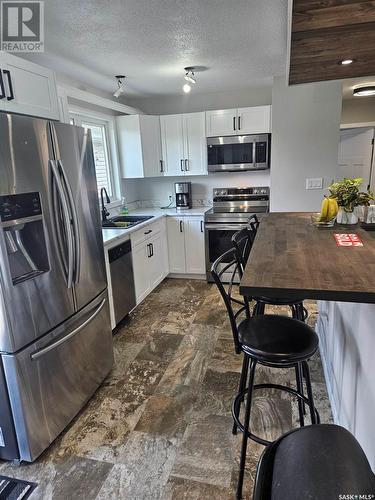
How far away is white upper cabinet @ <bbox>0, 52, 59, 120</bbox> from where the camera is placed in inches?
69.9

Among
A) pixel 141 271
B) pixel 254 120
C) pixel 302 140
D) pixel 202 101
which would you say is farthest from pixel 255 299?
pixel 202 101

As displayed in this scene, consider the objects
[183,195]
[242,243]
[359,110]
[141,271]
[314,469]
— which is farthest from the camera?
[359,110]

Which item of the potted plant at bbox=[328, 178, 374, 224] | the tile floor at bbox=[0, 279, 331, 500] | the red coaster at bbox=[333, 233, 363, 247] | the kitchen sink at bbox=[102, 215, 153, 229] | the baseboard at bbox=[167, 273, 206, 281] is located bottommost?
the tile floor at bbox=[0, 279, 331, 500]

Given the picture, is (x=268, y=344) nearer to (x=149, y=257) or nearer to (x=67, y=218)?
(x=67, y=218)

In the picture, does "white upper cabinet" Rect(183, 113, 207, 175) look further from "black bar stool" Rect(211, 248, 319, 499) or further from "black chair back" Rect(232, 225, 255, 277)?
"black bar stool" Rect(211, 248, 319, 499)

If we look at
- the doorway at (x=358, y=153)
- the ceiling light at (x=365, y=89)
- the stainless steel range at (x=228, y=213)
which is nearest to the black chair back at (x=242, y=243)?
the stainless steel range at (x=228, y=213)

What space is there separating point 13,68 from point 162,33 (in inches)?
40.9

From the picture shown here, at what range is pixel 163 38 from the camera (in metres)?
2.34

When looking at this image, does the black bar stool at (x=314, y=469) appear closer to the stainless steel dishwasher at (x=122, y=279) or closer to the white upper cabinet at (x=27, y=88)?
the white upper cabinet at (x=27, y=88)

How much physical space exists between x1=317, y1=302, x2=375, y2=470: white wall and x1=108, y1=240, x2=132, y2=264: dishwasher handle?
1811mm

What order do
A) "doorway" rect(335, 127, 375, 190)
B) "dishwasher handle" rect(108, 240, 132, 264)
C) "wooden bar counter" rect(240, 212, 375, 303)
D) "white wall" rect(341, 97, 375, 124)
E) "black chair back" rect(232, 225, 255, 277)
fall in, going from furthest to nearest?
"doorway" rect(335, 127, 375, 190)
"white wall" rect(341, 97, 375, 124)
"dishwasher handle" rect(108, 240, 132, 264)
"black chair back" rect(232, 225, 255, 277)
"wooden bar counter" rect(240, 212, 375, 303)

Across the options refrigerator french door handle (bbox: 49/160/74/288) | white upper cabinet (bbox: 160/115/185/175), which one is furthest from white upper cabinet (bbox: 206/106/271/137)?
refrigerator french door handle (bbox: 49/160/74/288)

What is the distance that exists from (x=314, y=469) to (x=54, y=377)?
1.57 m

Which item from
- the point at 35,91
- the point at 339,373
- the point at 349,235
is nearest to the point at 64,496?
the point at 339,373
